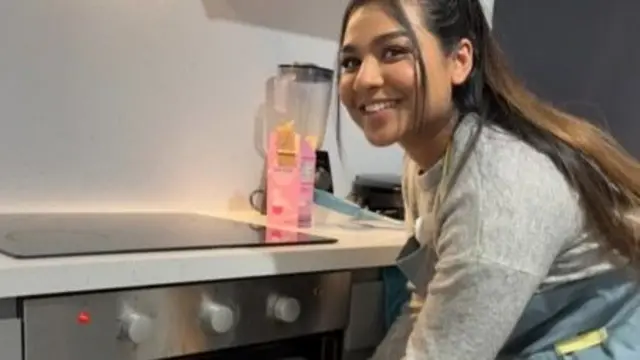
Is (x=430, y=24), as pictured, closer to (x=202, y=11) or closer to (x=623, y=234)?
(x=623, y=234)

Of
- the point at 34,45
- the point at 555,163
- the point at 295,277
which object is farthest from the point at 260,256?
the point at 34,45

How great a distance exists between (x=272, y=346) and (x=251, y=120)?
596 millimetres

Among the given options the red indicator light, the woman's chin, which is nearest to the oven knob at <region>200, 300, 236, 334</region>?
the red indicator light

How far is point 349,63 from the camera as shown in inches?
44.0

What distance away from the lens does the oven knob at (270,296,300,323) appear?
3.71 feet

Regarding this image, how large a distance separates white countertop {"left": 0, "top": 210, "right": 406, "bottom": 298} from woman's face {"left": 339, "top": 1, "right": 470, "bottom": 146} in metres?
0.20

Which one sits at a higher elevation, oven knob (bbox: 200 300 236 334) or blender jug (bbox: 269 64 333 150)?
blender jug (bbox: 269 64 333 150)

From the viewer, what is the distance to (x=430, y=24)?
1.06m

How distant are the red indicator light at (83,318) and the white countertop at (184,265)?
3cm

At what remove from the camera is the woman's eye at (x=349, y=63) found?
1104 millimetres

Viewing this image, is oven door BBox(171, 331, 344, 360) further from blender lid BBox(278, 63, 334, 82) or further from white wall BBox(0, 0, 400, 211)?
blender lid BBox(278, 63, 334, 82)

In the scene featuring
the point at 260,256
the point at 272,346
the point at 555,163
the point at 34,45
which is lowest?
the point at 272,346

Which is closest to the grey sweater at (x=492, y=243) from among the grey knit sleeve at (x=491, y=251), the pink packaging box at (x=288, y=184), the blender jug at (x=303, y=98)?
the grey knit sleeve at (x=491, y=251)

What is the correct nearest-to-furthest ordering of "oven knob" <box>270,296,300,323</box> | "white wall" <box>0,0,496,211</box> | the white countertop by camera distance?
the white countertop, "oven knob" <box>270,296,300,323</box>, "white wall" <box>0,0,496,211</box>
